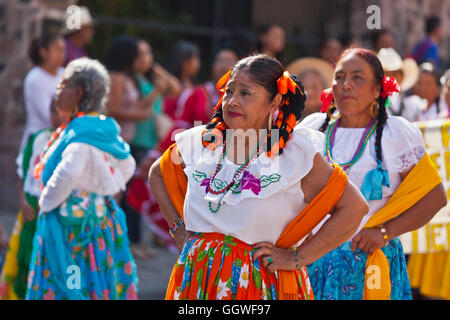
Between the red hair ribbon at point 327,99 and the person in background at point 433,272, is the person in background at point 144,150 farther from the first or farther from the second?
the red hair ribbon at point 327,99

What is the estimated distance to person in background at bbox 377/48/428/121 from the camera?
626 cm

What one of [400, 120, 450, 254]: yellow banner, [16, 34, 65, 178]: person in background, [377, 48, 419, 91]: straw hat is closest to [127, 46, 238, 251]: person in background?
[16, 34, 65, 178]: person in background

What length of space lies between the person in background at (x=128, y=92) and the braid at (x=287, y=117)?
14.5ft

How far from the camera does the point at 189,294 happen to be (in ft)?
11.1

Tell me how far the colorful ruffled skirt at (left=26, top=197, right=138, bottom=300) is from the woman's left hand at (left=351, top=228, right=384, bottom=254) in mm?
1873

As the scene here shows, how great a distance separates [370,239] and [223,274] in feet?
3.88

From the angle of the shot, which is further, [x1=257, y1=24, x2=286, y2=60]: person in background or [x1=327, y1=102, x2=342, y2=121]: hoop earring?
[x1=257, y1=24, x2=286, y2=60]: person in background

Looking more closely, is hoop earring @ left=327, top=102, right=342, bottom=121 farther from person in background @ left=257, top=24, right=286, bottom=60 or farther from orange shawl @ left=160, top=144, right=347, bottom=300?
person in background @ left=257, top=24, right=286, bottom=60

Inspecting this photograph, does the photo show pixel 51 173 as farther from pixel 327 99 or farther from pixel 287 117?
pixel 287 117

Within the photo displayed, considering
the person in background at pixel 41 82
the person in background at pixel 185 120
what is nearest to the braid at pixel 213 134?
the person in background at pixel 41 82

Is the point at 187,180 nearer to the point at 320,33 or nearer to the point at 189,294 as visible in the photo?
the point at 189,294

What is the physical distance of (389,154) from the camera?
14.0ft

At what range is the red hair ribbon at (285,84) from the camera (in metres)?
3.38
